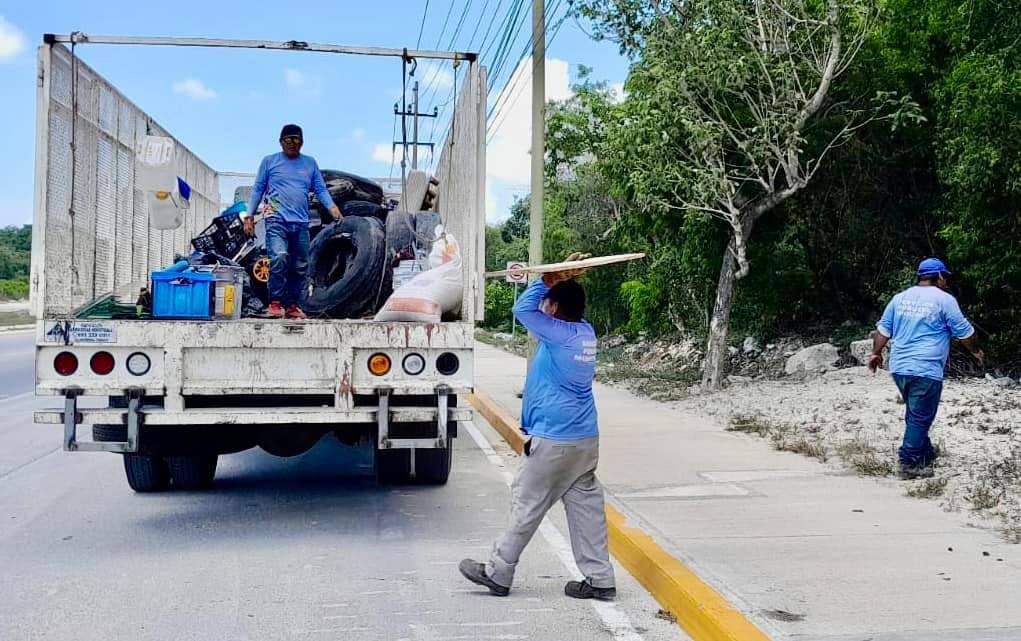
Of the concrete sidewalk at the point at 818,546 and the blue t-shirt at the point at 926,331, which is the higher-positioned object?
the blue t-shirt at the point at 926,331

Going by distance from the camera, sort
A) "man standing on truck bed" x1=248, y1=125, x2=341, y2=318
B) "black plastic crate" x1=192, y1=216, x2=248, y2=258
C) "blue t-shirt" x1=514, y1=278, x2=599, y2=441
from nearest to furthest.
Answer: "blue t-shirt" x1=514, y1=278, x2=599, y2=441, "man standing on truck bed" x1=248, y1=125, x2=341, y2=318, "black plastic crate" x1=192, y1=216, x2=248, y2=258

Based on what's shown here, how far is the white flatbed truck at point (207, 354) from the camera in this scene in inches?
261

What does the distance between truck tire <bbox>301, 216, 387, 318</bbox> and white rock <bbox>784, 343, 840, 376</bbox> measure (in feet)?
30.5

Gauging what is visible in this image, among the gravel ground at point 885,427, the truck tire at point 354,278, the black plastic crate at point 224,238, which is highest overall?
the black plastic crate at point 224,238

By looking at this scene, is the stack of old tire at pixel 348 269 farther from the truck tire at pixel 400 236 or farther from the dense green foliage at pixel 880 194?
the dense green foliage at pixel 880 194

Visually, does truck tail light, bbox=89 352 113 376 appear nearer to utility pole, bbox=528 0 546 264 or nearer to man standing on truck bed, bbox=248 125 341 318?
man standing on truck bed, bbox=248 125 341 318

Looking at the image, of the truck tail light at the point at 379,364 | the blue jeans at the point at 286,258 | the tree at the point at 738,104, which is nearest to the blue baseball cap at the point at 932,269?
the truck tail light at the point at 379,364

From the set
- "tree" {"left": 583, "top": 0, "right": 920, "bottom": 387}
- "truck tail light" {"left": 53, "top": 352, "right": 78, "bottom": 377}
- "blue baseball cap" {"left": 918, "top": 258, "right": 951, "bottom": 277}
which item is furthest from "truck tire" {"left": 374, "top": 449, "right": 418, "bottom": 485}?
"tree" {"left": 583, "top": 0, "right": 920, "bottom": 387}

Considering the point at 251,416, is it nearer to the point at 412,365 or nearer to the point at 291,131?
the point at 412,365

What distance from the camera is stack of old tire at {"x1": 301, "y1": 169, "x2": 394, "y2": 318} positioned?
795 centimetres

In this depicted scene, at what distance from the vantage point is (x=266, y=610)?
5348 mm

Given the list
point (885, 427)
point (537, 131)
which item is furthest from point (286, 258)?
point (537, 131)

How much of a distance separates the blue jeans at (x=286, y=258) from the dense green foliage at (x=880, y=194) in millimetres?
6824

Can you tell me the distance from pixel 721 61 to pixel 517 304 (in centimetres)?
906
